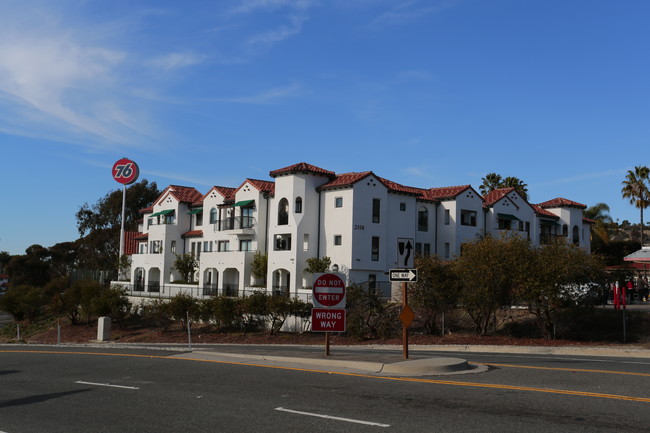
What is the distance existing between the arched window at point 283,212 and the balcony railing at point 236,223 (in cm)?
448

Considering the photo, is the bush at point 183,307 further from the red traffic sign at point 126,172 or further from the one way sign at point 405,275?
the red traffic sign at point 126,172

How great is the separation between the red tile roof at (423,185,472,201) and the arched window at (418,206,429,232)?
4.11 feet

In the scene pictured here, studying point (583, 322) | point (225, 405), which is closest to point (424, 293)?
point (583, 322)

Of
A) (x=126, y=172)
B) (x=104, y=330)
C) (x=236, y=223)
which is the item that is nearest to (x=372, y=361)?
(x=104, y=330)

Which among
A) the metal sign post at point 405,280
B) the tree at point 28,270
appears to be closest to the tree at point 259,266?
the metal sign post at point 405,280

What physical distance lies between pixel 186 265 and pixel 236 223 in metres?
7.87

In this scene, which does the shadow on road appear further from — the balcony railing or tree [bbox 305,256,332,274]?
the balcony railing

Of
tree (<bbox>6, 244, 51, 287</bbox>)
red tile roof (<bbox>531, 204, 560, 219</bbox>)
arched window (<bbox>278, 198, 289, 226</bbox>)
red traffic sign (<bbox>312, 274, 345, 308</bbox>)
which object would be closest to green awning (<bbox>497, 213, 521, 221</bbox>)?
red tile roof (<bbox>531, 204, 560, 219</bbox>)

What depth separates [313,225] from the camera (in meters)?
48.8

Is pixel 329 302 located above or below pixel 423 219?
below

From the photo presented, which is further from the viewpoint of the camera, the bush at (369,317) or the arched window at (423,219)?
the arched window at (423,219)

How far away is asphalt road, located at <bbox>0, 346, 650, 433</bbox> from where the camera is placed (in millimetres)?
9094

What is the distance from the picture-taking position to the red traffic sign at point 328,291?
1719 centimetres

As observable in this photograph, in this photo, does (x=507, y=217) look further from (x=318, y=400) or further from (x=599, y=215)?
(x=318, y=400)
